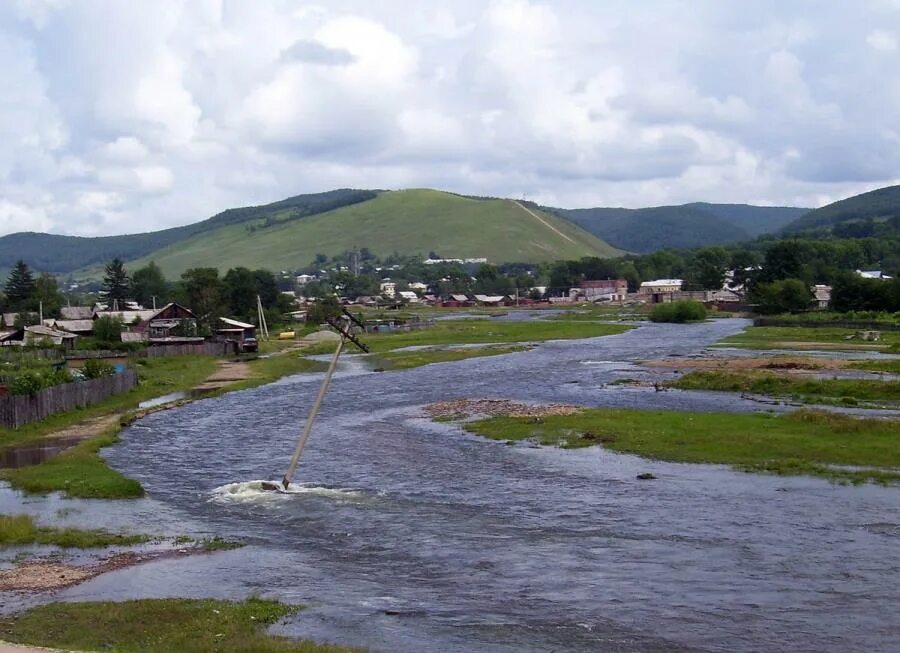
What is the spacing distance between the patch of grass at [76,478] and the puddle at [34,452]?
81 cm

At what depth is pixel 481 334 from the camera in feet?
451

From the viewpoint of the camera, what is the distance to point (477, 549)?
2881 centimetres

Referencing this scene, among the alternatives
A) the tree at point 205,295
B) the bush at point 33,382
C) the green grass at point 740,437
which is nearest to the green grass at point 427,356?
the tree at point 205,295

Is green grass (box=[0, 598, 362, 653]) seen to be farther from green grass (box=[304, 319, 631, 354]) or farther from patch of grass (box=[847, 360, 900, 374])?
green grass (box=[304, 319, 631, 354])

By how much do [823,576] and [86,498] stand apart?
25.6 meters

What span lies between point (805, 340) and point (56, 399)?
268 ft

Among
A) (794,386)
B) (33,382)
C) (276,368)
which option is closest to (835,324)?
(794,386)

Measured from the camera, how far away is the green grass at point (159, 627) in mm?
20750

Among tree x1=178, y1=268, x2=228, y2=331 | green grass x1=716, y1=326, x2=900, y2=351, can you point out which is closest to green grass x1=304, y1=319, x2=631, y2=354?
tree x1=178, y1=268, x2=228, y2=331

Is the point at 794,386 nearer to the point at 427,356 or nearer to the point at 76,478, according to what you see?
the point at 76,478

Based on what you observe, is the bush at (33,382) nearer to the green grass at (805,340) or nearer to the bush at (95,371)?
the bush at (95,371)

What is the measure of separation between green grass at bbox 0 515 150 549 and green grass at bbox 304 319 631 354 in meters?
82.9

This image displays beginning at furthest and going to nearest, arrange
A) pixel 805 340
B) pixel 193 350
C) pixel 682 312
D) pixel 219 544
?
pixel 682 312
pixel 805 340
pixel 193 350
pixel 219 544

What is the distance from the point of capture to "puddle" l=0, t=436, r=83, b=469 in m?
44.0
